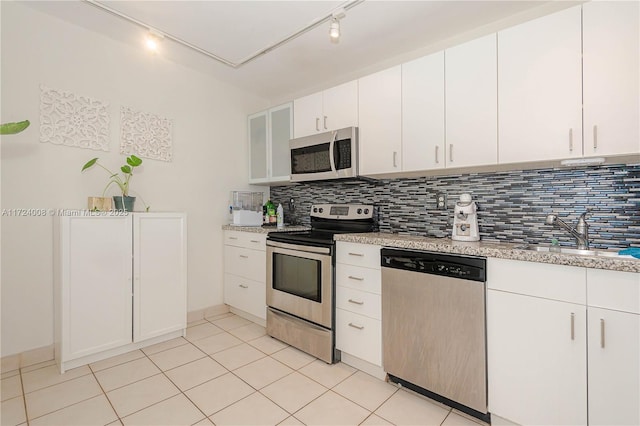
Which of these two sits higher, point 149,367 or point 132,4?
point 132,4

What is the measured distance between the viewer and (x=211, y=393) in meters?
1.86

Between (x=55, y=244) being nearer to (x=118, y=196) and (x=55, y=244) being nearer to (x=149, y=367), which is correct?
(x=118, y=196)

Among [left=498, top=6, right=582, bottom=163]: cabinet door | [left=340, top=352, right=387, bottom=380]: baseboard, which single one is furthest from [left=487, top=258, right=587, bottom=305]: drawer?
[left=340, top=352, right=387, bottom=380]: baseboard

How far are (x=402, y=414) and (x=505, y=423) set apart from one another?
524 millimetres

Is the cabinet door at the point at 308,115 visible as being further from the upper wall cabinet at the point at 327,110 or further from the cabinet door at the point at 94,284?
the cabinet door at the point at 94,284

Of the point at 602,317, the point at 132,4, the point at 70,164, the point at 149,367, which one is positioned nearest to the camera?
the point at 602,317

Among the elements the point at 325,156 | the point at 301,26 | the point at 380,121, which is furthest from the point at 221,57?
the point at 380,121

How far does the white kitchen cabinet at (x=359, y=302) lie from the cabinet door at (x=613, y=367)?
1.06 metres

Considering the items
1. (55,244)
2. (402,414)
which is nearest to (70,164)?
(55,244)

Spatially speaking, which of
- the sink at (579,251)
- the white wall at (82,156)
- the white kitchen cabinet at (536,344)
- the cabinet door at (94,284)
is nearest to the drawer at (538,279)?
the white kitchen cabinet at (536,344)

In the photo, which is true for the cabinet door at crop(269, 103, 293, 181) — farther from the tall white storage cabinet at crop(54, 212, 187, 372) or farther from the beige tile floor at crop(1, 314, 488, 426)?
the beige tile floor at crop(1, 314, 488, 426)

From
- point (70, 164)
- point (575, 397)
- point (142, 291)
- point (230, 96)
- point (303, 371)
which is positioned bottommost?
point (303, 371)

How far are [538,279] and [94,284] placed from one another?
286cm

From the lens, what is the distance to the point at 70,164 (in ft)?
7.68
